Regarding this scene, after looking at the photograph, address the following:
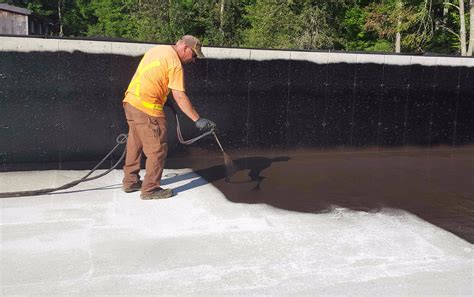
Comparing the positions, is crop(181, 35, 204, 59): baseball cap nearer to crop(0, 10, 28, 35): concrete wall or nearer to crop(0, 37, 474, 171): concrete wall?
crop(0, 37, 474, 171): concrete wall

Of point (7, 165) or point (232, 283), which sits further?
point (7, 165)

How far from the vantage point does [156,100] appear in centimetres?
524

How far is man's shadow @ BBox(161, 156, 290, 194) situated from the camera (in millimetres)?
6008

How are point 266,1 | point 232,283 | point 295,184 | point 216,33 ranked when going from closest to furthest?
1. point 232,283
2. point 295,184
3. point 266,1
4. point 216,33

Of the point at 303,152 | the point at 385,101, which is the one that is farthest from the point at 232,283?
the point at 385,101

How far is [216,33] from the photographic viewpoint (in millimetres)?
30484

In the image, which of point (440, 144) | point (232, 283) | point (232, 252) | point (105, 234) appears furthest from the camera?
point (440, 144)

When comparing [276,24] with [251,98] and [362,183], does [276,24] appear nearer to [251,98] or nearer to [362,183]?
[251,98]

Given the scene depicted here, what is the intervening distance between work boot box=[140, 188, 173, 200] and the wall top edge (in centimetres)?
216

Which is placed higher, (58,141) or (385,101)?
(385,101)

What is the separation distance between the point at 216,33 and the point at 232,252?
2766 cm

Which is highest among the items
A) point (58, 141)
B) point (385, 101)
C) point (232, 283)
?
A: point (385, 101)

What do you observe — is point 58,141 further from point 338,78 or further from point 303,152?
point 338,78

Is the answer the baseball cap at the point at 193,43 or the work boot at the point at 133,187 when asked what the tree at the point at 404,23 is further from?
the work boot at the point at 133,187
